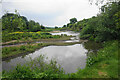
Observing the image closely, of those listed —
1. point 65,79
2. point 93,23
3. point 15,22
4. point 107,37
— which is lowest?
point 65,79

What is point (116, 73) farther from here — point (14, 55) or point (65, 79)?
point (14, 55)

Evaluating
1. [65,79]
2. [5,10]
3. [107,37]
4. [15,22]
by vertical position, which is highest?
[5,10]

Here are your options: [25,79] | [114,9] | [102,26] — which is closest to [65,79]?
[25,79]

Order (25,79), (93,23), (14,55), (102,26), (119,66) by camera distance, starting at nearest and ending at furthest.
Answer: (25,79) → (119,66) → (14,55) → (102,26) → (93,23)

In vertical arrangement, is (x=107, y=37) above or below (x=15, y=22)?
below

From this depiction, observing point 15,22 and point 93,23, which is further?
point 93,23

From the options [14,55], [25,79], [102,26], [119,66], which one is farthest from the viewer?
[102,26]

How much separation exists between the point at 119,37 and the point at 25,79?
11.7 m

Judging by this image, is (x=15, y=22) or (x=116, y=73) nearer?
(x=116, y=73)

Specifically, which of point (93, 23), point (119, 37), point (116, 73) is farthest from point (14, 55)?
point (93, 23)

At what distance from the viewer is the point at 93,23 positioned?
1838 cm

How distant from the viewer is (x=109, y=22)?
10.1 m

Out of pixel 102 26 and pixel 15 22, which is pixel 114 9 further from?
pixel 15 22

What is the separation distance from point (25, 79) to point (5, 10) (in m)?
4.61
